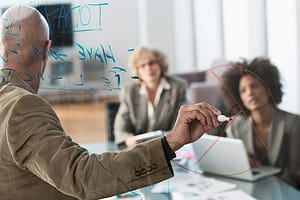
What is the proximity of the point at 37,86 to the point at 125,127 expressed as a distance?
2.66 feet

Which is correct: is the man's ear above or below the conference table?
above

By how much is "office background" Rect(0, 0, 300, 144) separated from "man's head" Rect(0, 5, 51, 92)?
74mm

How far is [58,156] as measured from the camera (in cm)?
100

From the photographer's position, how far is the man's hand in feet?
3.53

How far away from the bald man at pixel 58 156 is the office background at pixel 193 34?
0.14 meters

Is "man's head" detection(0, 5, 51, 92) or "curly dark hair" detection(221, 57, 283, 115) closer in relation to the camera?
"man's head" detection(0, 5, 51, 92)

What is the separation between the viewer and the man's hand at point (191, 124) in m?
1.08

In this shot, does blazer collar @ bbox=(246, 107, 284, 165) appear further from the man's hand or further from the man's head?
the man's head

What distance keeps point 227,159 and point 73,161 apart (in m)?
0.97

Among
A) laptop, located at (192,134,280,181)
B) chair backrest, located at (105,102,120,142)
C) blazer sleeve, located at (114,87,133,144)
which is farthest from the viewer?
chair backrest, located at (105,102,120,142)

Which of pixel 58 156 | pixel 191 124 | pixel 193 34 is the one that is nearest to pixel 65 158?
pixel 58 156

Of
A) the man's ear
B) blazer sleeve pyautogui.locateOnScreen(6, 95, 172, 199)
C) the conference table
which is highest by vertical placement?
the man's ear

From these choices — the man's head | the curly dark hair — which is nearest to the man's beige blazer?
the man's head

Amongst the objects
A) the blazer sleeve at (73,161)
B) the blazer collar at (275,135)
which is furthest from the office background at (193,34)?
the blazer sleeve at (73,161)
